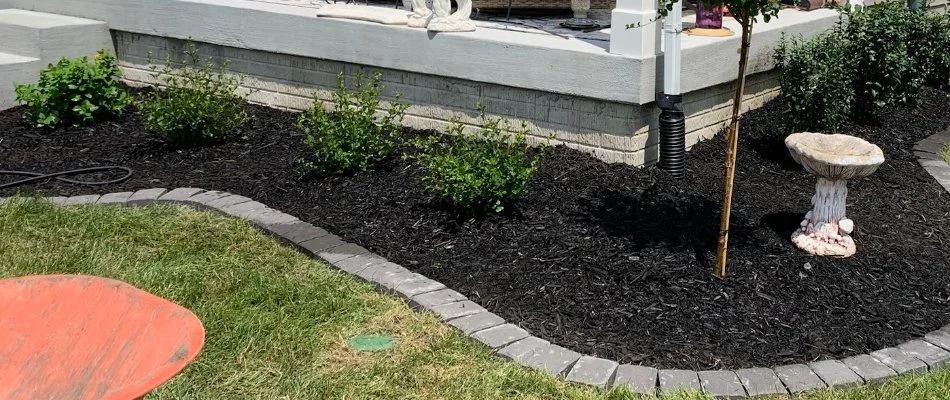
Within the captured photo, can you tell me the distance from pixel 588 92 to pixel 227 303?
9.06 feet

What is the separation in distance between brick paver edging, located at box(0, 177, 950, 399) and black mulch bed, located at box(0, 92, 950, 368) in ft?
0.40

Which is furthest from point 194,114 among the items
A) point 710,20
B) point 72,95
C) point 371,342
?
point 710,20

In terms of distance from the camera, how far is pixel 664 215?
19.7ft

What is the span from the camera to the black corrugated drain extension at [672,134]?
263 inches

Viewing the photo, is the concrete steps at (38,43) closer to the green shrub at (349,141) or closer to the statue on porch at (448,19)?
the green shrub at (349,141)

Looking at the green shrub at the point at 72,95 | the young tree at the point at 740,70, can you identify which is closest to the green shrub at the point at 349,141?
the green shrub at the point at 72,95

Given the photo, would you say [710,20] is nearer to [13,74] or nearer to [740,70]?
[740,70]

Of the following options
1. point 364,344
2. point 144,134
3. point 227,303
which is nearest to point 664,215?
point 364,344

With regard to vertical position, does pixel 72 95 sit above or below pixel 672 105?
below

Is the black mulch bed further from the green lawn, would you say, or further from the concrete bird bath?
the green lawn

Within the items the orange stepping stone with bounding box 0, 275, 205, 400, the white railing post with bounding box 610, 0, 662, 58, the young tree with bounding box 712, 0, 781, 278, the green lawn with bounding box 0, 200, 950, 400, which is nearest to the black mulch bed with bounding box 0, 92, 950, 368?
the young tree with bounding box 712, 0, 781, 278

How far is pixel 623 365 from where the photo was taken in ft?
14.9

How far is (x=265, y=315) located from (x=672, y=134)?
2977mm

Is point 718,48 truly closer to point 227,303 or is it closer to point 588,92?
point 588,92
